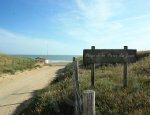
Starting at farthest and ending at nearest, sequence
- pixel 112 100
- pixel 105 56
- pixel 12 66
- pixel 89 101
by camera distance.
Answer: pixel 12 66 < pixel 105 56 < pixel 112 100 < pixel 89 101

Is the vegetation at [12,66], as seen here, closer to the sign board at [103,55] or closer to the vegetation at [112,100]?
the sign board at [103,55]

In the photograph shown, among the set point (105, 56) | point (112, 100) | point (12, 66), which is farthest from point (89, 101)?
point (12, 66)

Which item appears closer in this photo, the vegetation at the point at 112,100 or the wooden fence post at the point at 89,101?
the wooden fence post at the point at 89,101

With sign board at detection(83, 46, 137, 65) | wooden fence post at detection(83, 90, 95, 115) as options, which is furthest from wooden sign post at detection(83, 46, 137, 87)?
wooden fence post at detection(83, 90, 95, 115)

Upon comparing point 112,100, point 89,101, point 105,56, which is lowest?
point 112,100

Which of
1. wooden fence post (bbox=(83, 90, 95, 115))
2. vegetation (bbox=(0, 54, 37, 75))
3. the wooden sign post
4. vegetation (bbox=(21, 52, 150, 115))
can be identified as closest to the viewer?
wooden fence post (bbox=(83, 90, 95, 115))

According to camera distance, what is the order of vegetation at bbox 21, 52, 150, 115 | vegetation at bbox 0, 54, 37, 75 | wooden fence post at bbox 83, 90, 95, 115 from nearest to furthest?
wooden fence post at bbox 83, 90, 95, 115, vegetation at bbox 21, 52, 150, 115, vegetation at bbox 0, 54, 37, 75

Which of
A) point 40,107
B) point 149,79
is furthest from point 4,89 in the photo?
point 149,79

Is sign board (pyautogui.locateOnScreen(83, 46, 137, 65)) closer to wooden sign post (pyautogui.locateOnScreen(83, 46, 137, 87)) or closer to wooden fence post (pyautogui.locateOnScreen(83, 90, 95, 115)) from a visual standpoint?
wooden sign post (pyautogui.locateOnScreen(83, 46, 137, 87))

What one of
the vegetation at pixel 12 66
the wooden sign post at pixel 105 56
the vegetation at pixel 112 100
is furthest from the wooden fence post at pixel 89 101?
the vegetation at pixel 12 66

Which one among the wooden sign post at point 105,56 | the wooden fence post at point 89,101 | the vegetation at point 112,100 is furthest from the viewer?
the wooden sign post at point 105,56

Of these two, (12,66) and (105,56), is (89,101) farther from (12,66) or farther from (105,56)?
(12,66)

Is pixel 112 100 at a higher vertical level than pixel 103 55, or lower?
lower

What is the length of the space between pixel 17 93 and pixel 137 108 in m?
11.2
